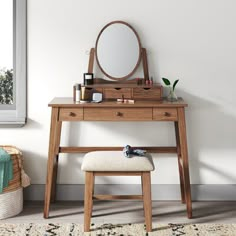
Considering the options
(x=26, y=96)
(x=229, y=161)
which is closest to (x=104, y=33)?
(x=26, y=96)

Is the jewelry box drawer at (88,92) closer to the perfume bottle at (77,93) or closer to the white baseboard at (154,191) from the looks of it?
the perfume bottle at (77,93)

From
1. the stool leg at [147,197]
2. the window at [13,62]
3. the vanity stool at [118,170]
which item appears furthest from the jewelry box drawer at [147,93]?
the window at [13,62]

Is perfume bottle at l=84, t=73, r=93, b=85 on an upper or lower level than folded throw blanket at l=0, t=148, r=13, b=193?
upper

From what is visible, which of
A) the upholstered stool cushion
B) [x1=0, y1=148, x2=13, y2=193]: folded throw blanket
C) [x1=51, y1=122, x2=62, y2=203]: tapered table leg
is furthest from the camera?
[x1=51, y1=122, x2=62, y2=203]: tapered table leg

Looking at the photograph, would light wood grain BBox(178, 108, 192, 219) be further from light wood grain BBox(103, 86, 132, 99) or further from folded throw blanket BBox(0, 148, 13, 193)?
folded throw blanket BBox(0, 148, 13, 193)

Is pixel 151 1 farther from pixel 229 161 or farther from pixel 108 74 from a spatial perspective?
pixel 229 161

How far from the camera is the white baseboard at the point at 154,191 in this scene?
3.77 meters

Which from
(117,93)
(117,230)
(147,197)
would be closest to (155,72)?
(117,93)

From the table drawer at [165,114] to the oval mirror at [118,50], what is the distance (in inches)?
19.3

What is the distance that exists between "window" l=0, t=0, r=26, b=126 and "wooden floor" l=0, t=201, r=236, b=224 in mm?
683

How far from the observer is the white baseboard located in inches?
148

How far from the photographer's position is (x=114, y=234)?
3057 mm

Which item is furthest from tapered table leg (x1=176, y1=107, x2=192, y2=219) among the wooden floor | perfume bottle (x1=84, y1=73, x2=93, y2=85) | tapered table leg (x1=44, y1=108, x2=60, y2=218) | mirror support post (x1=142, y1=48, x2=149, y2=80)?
tapered table leg (x1=44, y1=108, x2=60, y2=218)

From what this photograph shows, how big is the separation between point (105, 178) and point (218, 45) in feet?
4.28
